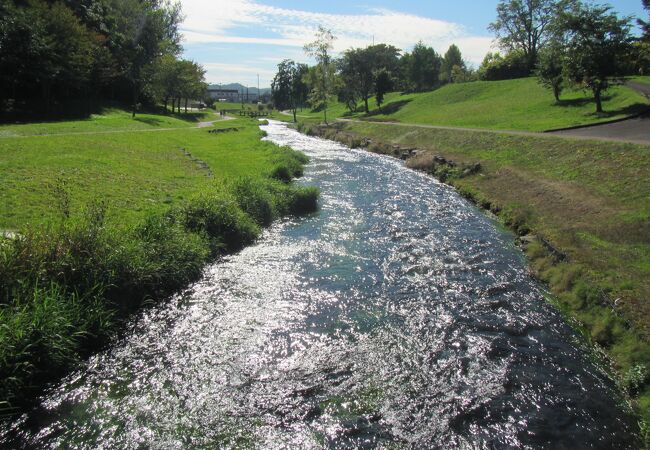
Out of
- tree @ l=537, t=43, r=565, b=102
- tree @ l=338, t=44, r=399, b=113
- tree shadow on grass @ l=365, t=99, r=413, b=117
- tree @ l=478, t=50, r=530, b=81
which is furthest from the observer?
tree @ l=338, t=44, r=399, b=113

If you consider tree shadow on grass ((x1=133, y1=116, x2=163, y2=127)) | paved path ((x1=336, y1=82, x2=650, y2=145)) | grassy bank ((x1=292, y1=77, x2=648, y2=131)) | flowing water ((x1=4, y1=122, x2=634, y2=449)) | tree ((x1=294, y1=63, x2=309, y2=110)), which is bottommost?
flowing water ((x1=4, y1=122, x2=634, y2=449))

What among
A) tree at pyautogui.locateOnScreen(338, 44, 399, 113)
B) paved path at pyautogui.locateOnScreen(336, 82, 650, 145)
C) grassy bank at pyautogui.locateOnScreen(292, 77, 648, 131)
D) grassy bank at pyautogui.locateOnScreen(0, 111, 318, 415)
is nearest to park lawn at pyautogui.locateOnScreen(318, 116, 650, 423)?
paved path at pyautogui.locateOnScreen(336, 82, 650, 145)

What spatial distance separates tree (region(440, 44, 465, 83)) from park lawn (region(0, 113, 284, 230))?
101 metres

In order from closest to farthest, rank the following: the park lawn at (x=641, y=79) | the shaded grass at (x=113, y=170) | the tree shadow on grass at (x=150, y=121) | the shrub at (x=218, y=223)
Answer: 1. the shaded grass at (x=113, y=170)
2. the shrub at (x=218, y=223)
3. the park lawn at (x=641, y=79)
4. the tree shadow on grass at (x=150, y=121)

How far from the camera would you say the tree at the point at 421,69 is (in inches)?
4535

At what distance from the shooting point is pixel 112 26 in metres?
67.8

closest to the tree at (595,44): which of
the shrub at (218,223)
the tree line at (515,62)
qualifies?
the tree line at (515,62)

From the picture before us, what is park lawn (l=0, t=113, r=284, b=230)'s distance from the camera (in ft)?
54.7

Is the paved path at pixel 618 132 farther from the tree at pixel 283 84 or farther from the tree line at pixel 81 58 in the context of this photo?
the tree at pixel 283 84

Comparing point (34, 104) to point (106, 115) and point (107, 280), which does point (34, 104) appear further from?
point (107, 280)

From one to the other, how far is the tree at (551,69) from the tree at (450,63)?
75.5 meters

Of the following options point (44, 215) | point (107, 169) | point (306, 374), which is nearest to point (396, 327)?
point (306, 374)

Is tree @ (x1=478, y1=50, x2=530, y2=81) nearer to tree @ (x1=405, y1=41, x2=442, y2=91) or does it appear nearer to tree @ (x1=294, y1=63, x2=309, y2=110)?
tree @ (x1=405, y1=41, x2=442, y2=91)

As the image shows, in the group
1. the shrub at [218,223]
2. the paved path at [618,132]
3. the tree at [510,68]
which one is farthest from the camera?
the tree at [510,68]
